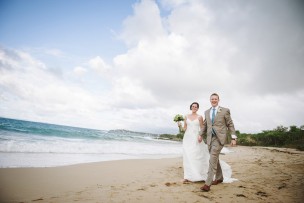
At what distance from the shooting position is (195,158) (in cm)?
559

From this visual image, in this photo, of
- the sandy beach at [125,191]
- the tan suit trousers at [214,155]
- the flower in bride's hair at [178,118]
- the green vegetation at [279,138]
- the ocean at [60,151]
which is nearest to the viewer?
the sandy beach at [125,191]

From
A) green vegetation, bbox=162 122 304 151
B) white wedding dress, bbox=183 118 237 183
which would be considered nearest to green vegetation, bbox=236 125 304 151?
green vegetation, bbox=162 122 304 151

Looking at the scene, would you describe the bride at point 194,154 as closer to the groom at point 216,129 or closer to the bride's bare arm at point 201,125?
the bride's bare arm at point 201,125

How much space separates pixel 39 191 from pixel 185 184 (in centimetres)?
361

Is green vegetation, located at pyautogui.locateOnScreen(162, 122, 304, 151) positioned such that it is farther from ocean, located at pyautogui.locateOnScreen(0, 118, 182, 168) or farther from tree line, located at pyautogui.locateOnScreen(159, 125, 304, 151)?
ocean, located at pyautogui.locateOnScreen(0, 118, 182, 168)

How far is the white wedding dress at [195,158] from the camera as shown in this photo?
545 cm

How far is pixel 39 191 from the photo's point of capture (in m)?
4.55

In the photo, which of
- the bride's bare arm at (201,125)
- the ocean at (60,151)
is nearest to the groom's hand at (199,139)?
the bride's bare arm at (201,125)

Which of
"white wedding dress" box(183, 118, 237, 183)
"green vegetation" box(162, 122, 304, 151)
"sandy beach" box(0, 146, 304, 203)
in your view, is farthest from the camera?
"green vegetation" box(162, 122, 304, 151)

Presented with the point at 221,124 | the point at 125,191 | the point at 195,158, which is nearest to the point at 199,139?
the point at 195,158

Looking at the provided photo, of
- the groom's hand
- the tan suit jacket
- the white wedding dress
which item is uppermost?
the tan suit jacket

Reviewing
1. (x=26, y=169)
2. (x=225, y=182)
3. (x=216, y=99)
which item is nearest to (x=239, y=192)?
(x=225, y=182)

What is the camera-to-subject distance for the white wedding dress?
545 centimetres

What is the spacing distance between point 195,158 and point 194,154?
4.5 inches
